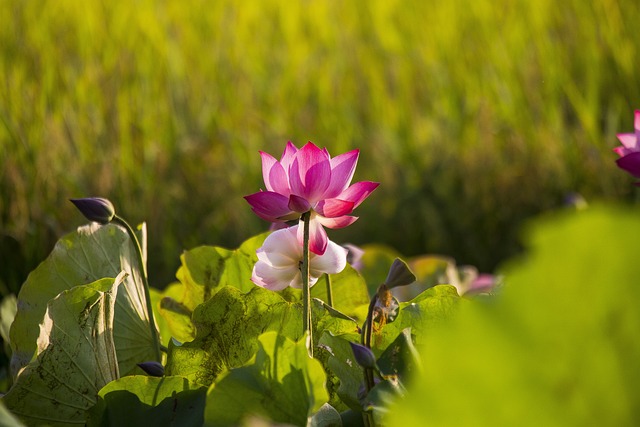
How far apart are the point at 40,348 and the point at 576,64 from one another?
2.70 m

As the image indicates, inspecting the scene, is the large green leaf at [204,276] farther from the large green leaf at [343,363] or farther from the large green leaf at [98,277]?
the large green leaf at [343,363]

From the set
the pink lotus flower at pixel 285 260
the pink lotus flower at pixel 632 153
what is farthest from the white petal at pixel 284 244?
the pink lotus flower at pixel 632 153

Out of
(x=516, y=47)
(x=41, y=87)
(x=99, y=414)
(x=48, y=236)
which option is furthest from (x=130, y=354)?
(x=516, y=47)

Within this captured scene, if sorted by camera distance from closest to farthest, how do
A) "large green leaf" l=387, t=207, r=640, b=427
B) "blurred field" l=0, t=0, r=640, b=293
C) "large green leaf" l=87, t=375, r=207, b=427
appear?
"large green leaf" l=387, t=207, r=640, b=427 → "large green leaf" l=87, t=375, r=207, b=427 → "blurred field" l=0, t=0, r=640, b=293

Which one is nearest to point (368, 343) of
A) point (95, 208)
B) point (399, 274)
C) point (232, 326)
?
point (399, 274)

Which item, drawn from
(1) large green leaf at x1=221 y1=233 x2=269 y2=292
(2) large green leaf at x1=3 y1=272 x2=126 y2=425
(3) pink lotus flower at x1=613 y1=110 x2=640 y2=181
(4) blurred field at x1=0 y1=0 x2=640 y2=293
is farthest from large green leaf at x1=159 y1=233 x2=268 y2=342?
(4) blurred field at x1=0 y1=0 x2=640 y2=293

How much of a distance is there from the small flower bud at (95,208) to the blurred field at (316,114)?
4.32ft

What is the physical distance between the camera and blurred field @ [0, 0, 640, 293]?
2.41 metres

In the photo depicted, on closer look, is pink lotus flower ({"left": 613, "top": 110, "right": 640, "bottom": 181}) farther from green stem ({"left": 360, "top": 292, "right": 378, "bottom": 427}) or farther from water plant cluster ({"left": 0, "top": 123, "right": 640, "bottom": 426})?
green stem ({"left": 360, "top": 292, "right": 378, "bottom": 427})

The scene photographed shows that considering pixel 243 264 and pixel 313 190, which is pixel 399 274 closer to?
pixel 313 190

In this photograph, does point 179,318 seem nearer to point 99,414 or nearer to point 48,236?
point 99,414

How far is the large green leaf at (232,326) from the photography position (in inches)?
33.0

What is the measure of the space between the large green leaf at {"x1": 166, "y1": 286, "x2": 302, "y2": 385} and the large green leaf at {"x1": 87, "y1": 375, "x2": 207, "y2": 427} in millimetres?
51

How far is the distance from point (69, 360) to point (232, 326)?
0.16m
